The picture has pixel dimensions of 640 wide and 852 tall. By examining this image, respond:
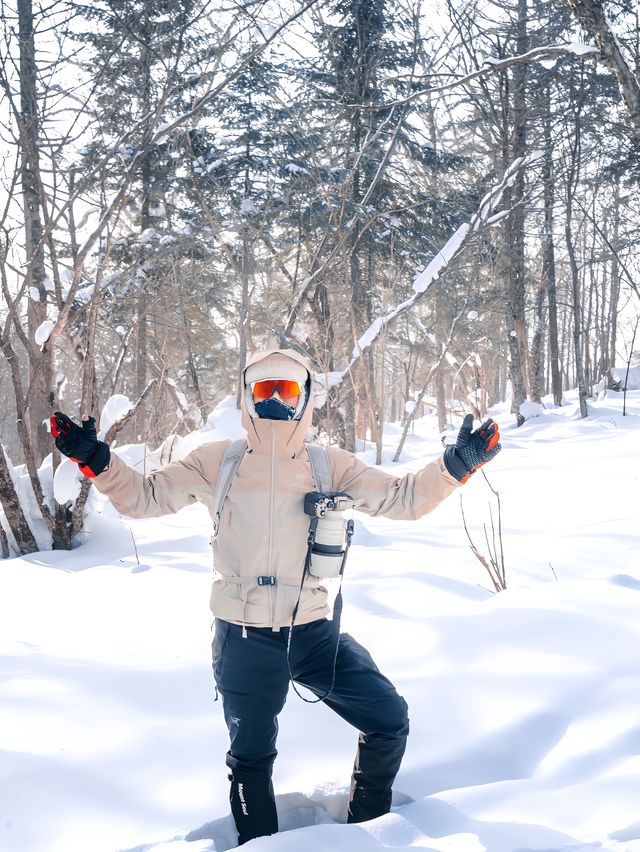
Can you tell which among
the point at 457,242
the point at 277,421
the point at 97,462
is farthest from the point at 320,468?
the point at 457,242

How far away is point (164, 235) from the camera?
1274 cm

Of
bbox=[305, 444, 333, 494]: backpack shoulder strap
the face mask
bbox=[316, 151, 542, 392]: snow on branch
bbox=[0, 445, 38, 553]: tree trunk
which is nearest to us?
the face mask

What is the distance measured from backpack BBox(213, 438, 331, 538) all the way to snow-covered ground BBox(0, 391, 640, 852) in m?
1.01

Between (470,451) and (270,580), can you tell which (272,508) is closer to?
(270,580)

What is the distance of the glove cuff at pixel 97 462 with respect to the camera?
2.12 meters

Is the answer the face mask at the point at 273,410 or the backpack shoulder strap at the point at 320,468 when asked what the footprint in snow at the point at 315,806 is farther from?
the face mask at the point at 273,410

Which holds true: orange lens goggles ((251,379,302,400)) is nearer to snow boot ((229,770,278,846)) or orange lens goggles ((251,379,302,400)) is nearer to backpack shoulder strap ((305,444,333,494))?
backpack shoulder strap ((305,444,333,494))

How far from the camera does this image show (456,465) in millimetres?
2180

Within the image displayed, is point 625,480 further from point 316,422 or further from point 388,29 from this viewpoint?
point 388,29

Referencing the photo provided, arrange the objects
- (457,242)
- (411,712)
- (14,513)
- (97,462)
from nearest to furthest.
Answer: (97,462) → (411,712) → (14,513) → (457,242)

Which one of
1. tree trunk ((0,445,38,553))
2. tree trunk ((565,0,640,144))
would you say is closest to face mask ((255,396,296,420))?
tree trunk ((565,0,640,144))

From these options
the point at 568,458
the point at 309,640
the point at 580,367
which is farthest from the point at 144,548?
the point at 580,367

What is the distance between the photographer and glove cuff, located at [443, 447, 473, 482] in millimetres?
2176

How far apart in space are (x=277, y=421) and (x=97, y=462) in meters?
0.61
